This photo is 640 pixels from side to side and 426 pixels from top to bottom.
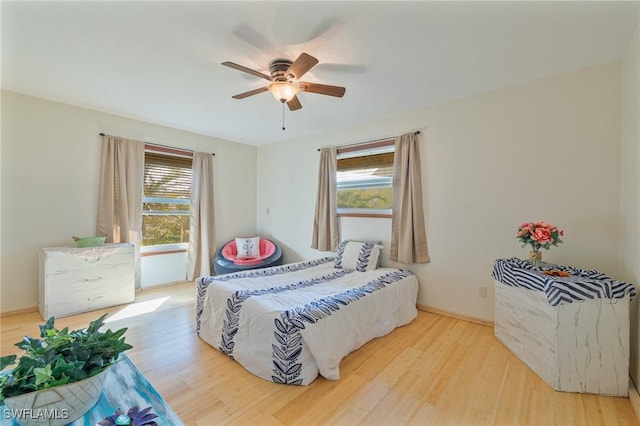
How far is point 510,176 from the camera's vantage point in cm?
280

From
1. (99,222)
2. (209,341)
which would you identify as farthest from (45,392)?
(99,222)

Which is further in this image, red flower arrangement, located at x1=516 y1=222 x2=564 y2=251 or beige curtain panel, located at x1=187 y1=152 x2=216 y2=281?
beige curtain panel, located at x1=187 y1=152 x2=216 y2=281

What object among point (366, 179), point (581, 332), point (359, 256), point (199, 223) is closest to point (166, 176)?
point (199, 223)

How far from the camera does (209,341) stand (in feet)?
8.36

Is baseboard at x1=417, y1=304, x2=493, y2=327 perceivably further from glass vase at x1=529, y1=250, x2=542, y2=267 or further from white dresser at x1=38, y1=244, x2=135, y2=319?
white dresser at x1=38, y1=244, x2=135, y2=319

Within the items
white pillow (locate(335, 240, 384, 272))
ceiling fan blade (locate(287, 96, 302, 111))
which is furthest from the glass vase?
ceiling fan blade (locate(287, 96, 302, 111))

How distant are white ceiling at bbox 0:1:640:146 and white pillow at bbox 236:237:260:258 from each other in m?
2.40

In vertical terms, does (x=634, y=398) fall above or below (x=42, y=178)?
below

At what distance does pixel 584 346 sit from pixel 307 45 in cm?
296

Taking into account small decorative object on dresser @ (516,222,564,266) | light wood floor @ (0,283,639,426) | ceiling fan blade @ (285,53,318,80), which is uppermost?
ceiling fan blade @ (285,53,318,80)

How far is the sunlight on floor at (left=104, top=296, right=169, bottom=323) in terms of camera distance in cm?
311

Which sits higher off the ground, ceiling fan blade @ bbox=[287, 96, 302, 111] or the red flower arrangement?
ceiling fan blade @ bbox=[287, 96, 302, 111]

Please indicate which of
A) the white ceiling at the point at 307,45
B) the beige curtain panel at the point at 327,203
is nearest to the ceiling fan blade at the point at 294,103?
the white ceiling at the point at 307,45

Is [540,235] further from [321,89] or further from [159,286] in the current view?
[159,286]
